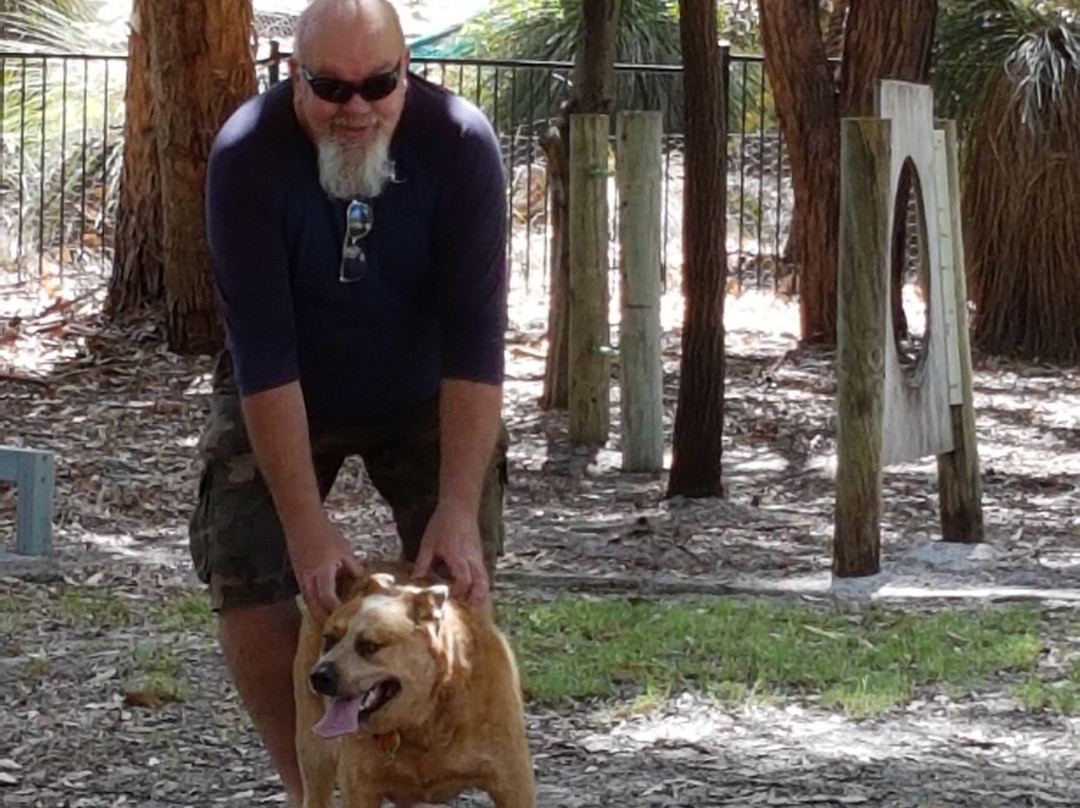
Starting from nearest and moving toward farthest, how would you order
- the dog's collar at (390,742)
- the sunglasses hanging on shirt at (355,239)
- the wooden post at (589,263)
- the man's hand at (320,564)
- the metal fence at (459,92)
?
the dog's collar at (390,742) < the man's hand at (320,564) < the sunglasses hanging on shirt at (355,239) < the wooden post at (589,263) < the metal fence at (459,92)

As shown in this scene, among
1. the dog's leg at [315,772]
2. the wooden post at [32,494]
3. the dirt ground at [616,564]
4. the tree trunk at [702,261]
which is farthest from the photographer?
the tree trunk at [702,261]

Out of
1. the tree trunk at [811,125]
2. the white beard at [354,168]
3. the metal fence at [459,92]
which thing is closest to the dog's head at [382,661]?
the white beard at [354,168]

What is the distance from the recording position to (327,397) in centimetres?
465

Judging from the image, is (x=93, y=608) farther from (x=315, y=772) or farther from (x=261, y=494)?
(x=315, y=772)

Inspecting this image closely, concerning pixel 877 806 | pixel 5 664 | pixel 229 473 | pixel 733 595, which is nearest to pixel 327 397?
pixel 229 473

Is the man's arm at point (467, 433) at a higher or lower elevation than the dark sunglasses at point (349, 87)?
lower

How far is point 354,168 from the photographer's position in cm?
430

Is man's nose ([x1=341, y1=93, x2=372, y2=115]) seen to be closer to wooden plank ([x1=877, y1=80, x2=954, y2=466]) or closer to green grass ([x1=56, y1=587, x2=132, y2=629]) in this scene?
green grass ([x1=56, y1=587, x2=132, y2=629])

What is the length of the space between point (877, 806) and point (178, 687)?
2176 millimetres

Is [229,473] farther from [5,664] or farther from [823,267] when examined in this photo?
[823,267]

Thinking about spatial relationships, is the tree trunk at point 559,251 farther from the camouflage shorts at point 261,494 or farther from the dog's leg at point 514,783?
the dog's leg at point 514,783

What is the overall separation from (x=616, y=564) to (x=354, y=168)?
4230mm

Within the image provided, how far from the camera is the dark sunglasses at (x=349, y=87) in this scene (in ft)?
14.0

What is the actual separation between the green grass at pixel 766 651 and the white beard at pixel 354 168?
224 centimetres
